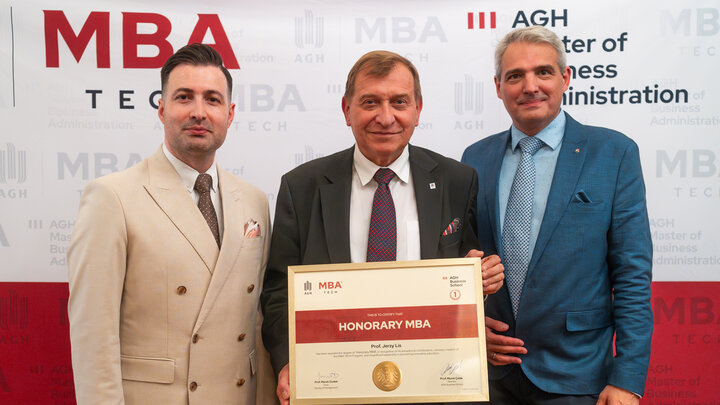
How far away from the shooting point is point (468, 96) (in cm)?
322

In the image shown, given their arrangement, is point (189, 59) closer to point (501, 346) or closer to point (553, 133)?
point (553, 133)

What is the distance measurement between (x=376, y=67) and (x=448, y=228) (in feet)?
2.26

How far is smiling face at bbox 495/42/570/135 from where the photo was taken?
2.39 metres

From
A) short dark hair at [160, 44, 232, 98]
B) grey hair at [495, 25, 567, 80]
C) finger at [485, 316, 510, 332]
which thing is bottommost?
finger at [485, 316, 510, 332]

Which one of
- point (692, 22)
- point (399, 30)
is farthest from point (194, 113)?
point (692, 22)

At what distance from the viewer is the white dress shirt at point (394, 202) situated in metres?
2.21

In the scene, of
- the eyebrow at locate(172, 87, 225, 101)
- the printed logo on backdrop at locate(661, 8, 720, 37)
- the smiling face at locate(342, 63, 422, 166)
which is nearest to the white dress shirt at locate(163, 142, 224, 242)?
the eyebrow at locate(172, 87, 225, 101)

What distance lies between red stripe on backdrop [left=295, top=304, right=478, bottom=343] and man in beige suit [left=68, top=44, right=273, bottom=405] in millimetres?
390

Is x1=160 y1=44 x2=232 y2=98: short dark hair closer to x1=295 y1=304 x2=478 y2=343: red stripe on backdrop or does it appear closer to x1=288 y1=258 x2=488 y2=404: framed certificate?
x1=288 y1=258 x2=488 y2=404: framed certificate

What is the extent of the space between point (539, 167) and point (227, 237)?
52.1 inches

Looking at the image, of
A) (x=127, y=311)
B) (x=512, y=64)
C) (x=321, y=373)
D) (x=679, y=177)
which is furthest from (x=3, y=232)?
(x=679, y=177)

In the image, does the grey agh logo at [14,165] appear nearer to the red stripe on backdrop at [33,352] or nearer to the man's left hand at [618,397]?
the red stripe on backdrop at [33,352]

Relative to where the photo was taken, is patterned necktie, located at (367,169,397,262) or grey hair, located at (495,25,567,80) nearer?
patterned necktie, located at (367,169,397,262)
